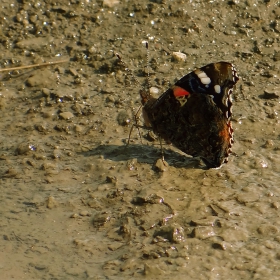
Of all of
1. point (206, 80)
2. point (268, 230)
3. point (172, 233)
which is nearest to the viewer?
point (172, 233)

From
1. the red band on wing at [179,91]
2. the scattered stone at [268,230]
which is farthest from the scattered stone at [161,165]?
the scattered stone at [268,230]

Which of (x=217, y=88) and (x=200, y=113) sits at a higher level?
(x=217, y=88)

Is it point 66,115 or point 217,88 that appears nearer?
point 217,88

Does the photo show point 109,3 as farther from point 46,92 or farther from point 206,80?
point 206,80

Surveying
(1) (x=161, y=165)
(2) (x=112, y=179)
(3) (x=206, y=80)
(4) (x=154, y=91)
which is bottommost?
(2) (x=112, y=179)

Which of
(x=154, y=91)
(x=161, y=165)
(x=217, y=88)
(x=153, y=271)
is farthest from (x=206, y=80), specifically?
(x=153, y=271)

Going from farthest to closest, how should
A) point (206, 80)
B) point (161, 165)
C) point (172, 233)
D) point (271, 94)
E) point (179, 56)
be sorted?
point (179, 56)
point (271, 94)
point (161, 165)
point (206, 80)
point (172, 233)

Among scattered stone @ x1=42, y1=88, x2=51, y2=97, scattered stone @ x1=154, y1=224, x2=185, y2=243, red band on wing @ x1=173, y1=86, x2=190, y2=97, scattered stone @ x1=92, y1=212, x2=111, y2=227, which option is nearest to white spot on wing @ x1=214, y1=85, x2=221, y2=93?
red band on wing @ x1=173, y1=86, x2=190, y2=97

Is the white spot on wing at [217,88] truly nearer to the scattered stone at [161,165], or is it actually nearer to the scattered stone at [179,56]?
the scattered stone at [161,165]
